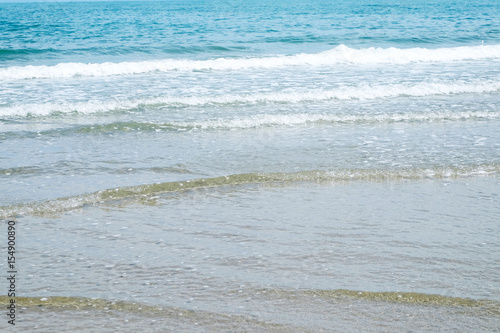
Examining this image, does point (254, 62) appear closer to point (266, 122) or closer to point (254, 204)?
point (266, 122)

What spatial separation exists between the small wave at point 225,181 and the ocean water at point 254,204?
3cm

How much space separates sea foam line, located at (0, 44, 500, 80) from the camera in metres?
17.4

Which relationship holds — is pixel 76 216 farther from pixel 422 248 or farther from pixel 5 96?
pixel 5 96

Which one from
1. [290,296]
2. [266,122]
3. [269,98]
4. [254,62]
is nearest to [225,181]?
[290,296]

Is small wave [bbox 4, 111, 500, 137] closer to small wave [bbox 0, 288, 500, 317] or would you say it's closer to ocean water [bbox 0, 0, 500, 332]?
ocean water [bbox 0, 0, 500, 332]

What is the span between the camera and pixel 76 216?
19.7ft

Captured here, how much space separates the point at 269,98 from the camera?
42.3 ft

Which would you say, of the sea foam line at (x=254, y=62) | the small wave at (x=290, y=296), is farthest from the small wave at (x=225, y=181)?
the sea foam line at (x=254, y=62)

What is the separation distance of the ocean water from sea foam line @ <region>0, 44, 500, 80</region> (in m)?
1.86

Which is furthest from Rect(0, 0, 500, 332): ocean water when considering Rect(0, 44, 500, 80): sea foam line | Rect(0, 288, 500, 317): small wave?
Rect(0, 44, 500, 80): sea foam line

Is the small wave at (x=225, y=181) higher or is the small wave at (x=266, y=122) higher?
the small wave at (x=266, y=122)

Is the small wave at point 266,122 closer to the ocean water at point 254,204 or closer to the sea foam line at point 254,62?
the ocean water at point 254,204

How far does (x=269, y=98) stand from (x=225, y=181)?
5997 millimetres

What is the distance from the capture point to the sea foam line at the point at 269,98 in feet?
39.0
